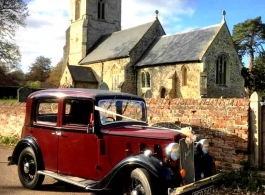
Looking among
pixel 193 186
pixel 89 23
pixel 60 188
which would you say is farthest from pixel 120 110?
pixel 89 23

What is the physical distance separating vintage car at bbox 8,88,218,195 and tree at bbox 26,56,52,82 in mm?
76121

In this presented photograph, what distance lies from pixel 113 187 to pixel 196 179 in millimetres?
1326

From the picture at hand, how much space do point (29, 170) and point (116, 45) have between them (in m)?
30.6

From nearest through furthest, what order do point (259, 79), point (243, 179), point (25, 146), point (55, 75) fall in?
point (243, 179)
point (25, 146)
point (259, 79)
point (55, 75)

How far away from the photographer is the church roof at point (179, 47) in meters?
27.2

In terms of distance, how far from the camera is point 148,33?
33469 mm

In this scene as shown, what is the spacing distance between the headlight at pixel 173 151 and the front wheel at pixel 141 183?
43 centimetres

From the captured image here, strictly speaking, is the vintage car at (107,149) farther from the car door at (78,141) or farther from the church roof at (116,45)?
the church roof at (116,45)

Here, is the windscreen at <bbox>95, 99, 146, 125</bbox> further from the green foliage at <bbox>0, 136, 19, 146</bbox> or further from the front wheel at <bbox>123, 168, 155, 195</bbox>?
the green foliage at <bbox>0, 136, 19, 146</bbox>

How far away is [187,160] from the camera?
4.59m

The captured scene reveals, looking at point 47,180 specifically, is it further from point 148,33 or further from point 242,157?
point 148,33

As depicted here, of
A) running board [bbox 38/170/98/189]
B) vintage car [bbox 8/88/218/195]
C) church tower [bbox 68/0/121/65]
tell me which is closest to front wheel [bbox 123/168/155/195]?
vintage car [bbox 8/88/218/195]

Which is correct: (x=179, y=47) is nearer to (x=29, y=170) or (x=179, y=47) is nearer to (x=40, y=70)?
(x=29, y=170)

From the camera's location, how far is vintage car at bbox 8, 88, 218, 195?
14.6ft
